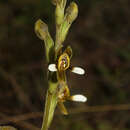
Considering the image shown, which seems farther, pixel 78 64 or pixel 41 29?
pixel 78 64

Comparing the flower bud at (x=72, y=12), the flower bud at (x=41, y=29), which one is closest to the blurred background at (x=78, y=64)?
the flower bud at (x=41, y=29)

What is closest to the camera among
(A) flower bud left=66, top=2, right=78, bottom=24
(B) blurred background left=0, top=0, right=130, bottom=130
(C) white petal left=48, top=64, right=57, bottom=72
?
(C) white petal left=48, top=64, right=57, bottom=72

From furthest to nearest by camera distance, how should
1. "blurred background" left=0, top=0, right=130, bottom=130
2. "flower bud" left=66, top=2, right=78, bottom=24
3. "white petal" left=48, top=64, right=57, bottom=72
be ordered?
"blurred background" left=0, top=0, right=130, bottom=130, "flower bud" left=66, top=2, right=78, bottom=24, "white petal" left=48, top=64, right=57, bottom=72

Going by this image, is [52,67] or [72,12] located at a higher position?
[72,12]

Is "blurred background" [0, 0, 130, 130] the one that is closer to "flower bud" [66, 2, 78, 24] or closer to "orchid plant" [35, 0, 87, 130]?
"orchid plant" [35, 0, 87, 130]

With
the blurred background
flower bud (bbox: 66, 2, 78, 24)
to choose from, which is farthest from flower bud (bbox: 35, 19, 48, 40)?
the blurred background

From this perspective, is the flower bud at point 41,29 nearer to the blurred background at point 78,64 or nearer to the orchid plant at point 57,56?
the orchid plant at point 57,56

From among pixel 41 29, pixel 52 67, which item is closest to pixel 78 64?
pixel 41 29

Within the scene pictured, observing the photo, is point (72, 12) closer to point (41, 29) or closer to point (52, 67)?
point (41, 29)

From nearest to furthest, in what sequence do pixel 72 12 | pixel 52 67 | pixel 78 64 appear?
pixel 52 67
pixel 72 12
pixel 78 64
